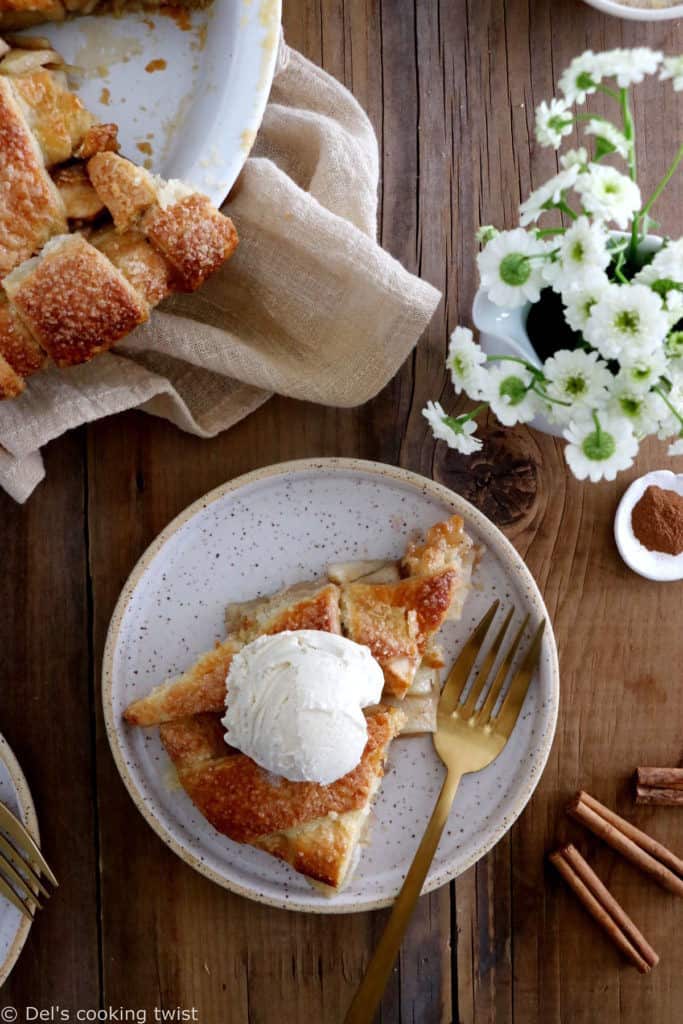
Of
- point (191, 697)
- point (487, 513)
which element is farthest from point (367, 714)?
point (487, 513)

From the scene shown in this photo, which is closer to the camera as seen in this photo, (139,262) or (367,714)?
(139,262)

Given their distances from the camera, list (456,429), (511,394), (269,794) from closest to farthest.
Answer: (511,394)
(456,429)
(269,794)

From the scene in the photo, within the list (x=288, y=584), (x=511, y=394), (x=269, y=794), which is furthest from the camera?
(x=288, y=584)

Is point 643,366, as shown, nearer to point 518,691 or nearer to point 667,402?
point 667,402

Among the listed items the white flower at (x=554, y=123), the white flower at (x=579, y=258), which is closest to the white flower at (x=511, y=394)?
the white flower at (x=579, y=258)

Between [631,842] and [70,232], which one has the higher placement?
[70,232]

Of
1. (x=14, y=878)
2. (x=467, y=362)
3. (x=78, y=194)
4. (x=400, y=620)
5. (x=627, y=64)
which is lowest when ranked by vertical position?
(x=14, y=878)

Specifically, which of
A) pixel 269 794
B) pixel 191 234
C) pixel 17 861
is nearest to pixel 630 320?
pixel 191 234
